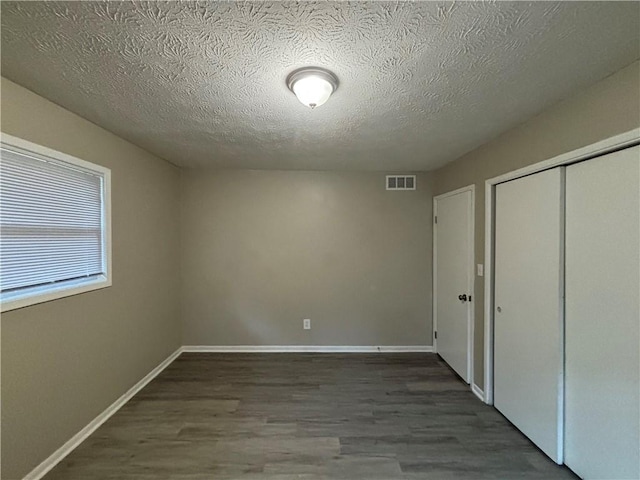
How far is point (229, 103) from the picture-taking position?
1.85 meters

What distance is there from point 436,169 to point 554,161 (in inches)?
74.8

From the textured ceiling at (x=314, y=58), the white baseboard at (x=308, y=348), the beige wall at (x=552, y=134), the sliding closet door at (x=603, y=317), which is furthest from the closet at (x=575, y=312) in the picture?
the white baseboard at (x=308, y=348)

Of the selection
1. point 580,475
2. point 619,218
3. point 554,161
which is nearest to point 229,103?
point 554,161

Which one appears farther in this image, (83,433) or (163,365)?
(163,365)

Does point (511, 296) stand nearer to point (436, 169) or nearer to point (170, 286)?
point (436, 169)

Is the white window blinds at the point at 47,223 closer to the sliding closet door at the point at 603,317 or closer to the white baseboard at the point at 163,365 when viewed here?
the white baseboard at the point at 163,365

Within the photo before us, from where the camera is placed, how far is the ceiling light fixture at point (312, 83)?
1.47 m

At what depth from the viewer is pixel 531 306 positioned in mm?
2145

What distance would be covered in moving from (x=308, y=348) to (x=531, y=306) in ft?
8.46

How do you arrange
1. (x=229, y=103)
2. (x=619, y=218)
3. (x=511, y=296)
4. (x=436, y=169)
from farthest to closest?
(x=436, y=169)
(x=511, y=296)
(x=229, y=103)
(x=619, y=218)

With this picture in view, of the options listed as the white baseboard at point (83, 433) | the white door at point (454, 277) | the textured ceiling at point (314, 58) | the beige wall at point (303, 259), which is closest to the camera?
the textured ceiling at point (314, 58)

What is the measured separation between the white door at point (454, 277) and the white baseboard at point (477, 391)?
0.09 meters

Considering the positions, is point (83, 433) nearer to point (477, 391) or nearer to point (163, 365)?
point (163, 365)

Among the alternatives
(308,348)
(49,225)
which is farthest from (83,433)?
(308,348)
